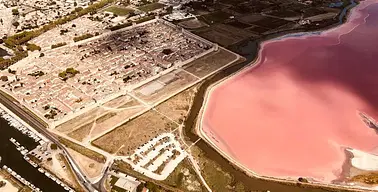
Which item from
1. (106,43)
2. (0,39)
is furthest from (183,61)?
(0,39)

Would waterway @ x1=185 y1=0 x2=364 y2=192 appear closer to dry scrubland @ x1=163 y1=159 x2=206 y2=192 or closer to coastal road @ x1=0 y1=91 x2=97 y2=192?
dry scrubland @ x1=163 y1=159 x2=206 y2=192

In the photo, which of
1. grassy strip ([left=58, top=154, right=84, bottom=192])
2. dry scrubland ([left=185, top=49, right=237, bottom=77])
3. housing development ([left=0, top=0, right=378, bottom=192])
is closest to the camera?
grassy strip ([left=58, top=154, right=84, bottom=192])

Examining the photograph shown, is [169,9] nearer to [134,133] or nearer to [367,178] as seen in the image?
[134,133]

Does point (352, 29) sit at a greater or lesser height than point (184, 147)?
greater

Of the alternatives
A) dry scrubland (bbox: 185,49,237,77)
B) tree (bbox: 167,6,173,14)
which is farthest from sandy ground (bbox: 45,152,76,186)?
tree (bbox: 167,6,173,14)

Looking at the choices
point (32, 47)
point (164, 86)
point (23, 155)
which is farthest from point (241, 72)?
point (32, 47)

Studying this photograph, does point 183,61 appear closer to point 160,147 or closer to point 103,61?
point 103,61
